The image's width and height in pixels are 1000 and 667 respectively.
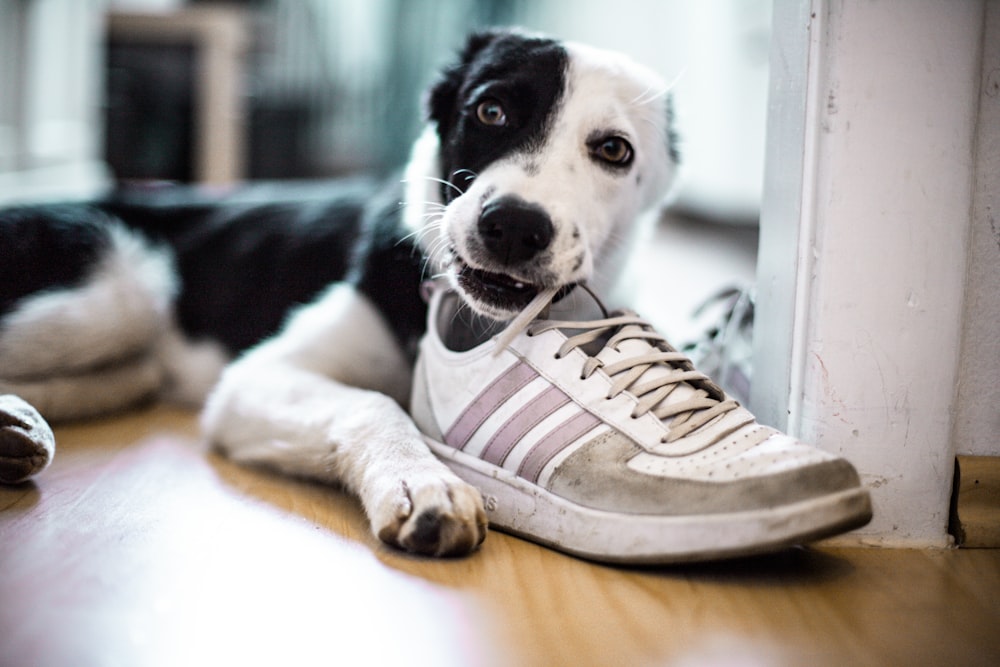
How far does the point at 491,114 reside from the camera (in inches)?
55.7

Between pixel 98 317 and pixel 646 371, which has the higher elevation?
pixel 646 371

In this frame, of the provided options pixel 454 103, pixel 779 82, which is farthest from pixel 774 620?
pixel 454 103

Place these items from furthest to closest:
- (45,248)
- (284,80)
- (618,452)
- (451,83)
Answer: (284,80) → (45,248) → (451,83) → (618,452)

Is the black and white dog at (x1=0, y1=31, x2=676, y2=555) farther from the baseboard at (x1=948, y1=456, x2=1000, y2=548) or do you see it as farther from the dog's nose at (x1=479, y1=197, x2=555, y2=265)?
the baseboard at (x1=948, y1=456, x2=1000, y2=548)

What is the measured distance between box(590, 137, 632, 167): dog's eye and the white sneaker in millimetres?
322

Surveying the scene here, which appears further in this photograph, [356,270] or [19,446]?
[356,270]

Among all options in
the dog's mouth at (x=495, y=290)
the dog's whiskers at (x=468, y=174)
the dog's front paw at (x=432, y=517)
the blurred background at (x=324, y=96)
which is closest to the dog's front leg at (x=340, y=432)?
the dog's front paw at (x=432, y=517)

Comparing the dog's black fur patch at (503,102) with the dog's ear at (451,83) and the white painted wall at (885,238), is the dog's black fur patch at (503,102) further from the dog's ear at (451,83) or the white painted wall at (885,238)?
the white painted wall at (885,238)

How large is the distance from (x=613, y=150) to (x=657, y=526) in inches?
28.0

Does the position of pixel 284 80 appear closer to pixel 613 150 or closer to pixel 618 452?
pixel 613 150

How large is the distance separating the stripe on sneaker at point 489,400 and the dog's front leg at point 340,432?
0.06 meters

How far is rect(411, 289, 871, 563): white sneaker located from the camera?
932 mm

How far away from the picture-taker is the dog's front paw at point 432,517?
1.01 metres

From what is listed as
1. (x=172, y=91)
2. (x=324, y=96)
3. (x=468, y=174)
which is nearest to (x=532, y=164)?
(x=468, y=174)
